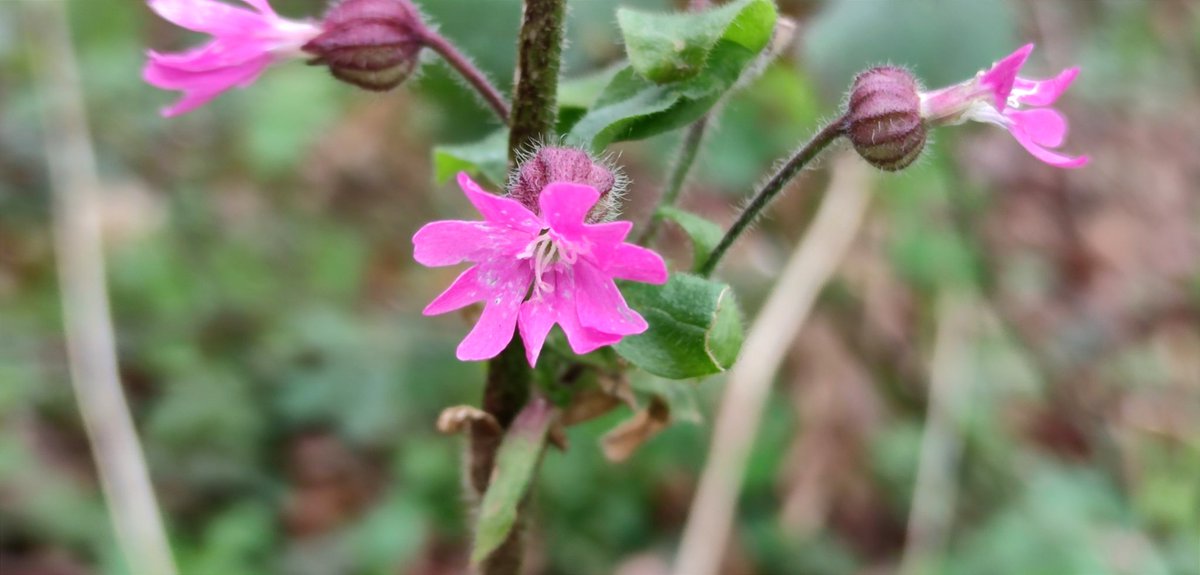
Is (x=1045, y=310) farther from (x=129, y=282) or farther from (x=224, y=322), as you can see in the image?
(x=129, y=282)

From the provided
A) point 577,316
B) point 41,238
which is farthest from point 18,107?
point 577,316

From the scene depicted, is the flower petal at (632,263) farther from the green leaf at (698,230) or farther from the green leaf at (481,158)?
the green leaf at (481,158)

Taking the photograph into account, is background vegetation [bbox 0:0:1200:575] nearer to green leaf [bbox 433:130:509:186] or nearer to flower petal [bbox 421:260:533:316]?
green leaf [bbox 433:130:509:186]

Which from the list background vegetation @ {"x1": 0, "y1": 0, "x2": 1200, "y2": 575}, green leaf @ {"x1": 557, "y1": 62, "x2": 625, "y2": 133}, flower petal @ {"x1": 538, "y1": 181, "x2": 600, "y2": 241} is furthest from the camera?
background vegetation @ {"x1": 0, "y1": 0, "x2": 1200, "y2": 575}

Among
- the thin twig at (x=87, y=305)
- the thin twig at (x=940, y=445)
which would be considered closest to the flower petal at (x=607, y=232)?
the thin twig at (x=87, y=305)

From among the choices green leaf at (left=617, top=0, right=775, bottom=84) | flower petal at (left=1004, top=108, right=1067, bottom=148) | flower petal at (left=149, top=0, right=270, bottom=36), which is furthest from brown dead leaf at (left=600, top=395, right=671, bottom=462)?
flower petal at (left=149, top=0, right=270, bottom=36)

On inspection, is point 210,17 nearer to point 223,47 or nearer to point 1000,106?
point 223,47

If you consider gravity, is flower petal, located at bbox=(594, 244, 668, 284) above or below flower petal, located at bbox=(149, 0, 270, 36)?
below
